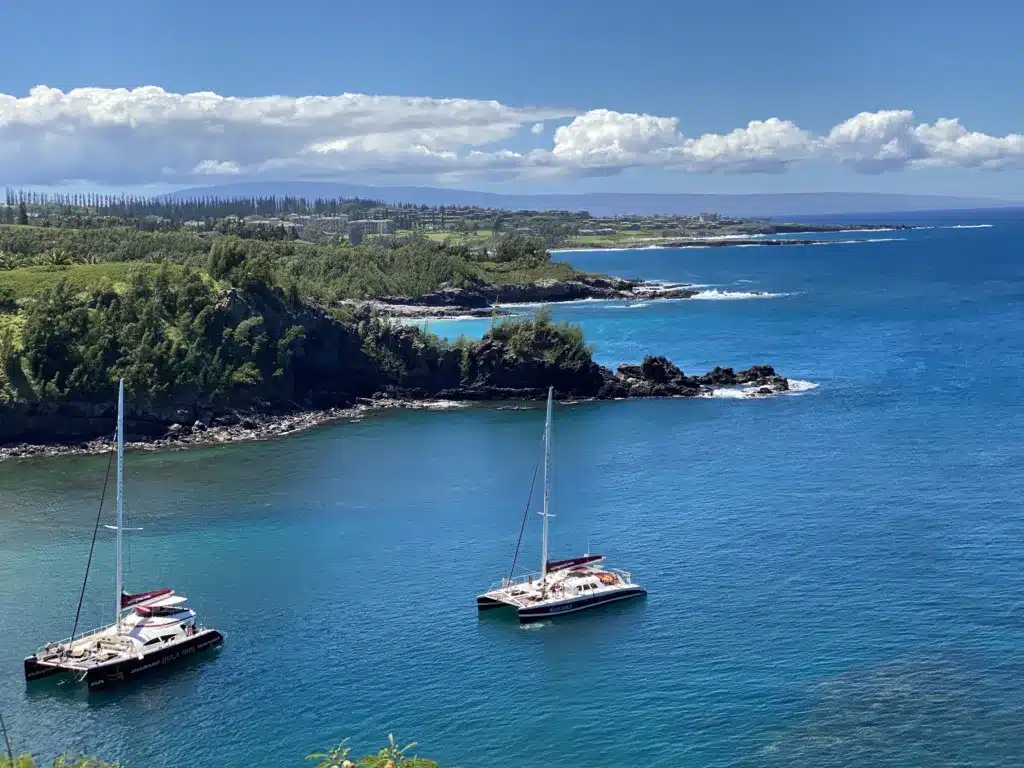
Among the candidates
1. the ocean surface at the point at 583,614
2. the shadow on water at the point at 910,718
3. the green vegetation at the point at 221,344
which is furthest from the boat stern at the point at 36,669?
the green vegetation at the point at 221,344

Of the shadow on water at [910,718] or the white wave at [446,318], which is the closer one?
the shadow on water at [910,718]

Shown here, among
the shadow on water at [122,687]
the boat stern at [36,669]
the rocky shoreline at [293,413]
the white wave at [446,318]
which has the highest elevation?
the white wave at [446,318]

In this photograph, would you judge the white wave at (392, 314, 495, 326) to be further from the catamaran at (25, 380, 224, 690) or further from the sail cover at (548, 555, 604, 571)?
the catamaran at (25, 380, 224, 690)

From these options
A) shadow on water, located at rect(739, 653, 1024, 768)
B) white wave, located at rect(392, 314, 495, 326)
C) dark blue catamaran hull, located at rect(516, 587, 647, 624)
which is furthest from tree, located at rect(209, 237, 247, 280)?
shadow on water, located at rect(739, 653, 1024, 768)

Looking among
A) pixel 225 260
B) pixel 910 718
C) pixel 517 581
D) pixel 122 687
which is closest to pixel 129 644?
pixel 122 687

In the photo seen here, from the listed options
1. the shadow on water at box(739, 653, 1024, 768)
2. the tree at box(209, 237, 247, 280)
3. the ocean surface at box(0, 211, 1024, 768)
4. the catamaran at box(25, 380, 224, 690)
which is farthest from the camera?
the tree at box(209, 237, 247, 280)

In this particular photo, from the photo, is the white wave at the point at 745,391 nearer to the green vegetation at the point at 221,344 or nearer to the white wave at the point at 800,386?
the white wave at the point at 800,386

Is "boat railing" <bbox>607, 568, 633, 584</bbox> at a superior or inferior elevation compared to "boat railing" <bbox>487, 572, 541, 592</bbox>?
superior
